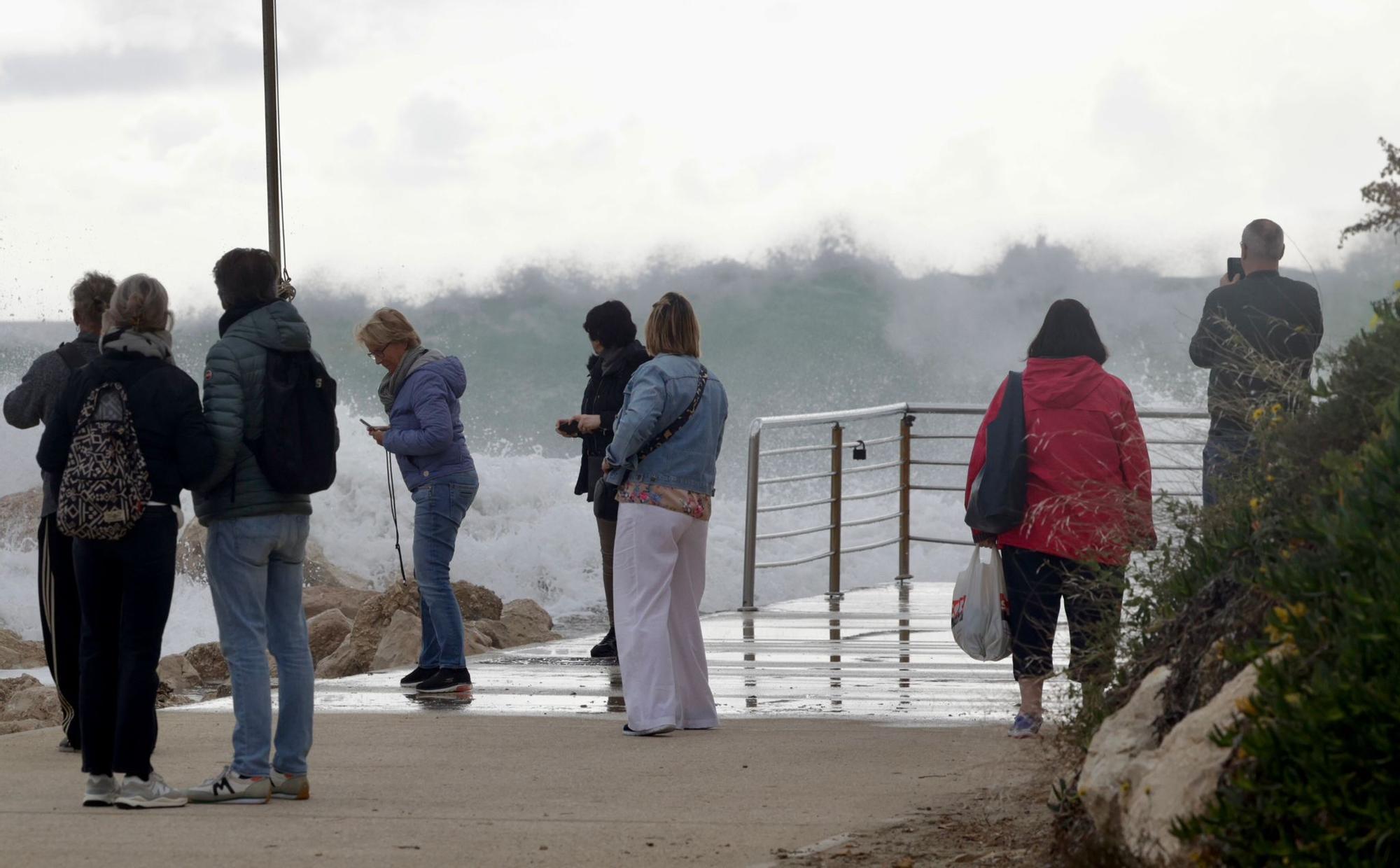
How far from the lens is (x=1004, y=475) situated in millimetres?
6250

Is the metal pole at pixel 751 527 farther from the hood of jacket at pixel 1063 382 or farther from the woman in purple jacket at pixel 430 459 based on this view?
A: the hood of jacket at pixel 1063 382

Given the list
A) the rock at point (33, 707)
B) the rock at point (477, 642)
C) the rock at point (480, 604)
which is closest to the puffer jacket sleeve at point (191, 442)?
the rock at point (33, 707)

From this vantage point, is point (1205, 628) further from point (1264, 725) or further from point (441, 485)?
point (441, 485)

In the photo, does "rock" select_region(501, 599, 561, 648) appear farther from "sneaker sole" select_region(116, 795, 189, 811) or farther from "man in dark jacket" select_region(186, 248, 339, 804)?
"sneaker sole" select_region(116, 795, 189, 811)

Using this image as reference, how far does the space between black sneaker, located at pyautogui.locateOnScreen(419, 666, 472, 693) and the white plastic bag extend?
2.65 m

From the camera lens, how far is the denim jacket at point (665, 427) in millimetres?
6500

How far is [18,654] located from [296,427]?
10446mm

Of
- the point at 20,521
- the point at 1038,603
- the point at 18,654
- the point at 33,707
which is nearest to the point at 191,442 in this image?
the point at 1038,603

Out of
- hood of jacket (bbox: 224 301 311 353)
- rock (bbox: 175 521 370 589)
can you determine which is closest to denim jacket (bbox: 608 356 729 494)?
hood of jacket (bbox: 224 301 311 353)

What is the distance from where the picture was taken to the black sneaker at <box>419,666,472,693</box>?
316 inches

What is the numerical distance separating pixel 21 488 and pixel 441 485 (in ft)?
75.4

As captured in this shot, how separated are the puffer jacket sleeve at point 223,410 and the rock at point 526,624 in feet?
21.8

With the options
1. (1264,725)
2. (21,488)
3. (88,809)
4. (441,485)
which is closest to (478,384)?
(21,488)

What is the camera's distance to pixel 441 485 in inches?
309
